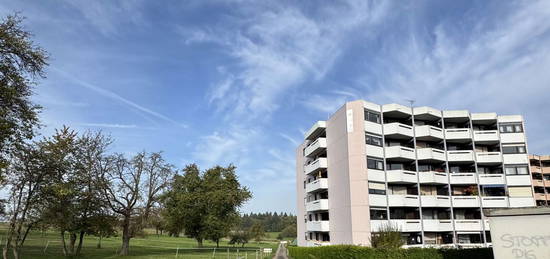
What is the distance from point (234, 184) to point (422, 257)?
4305 centimetres

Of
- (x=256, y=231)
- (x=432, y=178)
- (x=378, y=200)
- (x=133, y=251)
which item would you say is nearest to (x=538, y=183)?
(x=432, y=178)

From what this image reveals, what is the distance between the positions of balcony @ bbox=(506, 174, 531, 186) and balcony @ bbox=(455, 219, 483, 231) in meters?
7.66

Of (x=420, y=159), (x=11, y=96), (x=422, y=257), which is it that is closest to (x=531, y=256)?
(x=422, y=257)

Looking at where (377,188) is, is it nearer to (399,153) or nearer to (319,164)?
(399,153)

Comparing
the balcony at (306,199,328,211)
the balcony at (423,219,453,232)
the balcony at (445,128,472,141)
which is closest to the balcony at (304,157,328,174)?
the balcony at (306,199,328,211)

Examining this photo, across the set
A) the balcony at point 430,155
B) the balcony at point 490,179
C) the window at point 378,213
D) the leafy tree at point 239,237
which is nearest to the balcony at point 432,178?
the balcony at point 430,155

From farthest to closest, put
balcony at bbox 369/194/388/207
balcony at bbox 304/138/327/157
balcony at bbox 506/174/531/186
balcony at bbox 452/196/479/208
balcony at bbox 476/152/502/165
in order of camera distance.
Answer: balcony at bbox 304/138/327/157 < balcony at bbox 476/152/502/165 < balcony at bbox 506/174/531/186 < balcony at bbox 452/196/479/208 < balcony at bbox 369/194/388/207

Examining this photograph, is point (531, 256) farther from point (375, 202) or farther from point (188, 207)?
point (188, 207)

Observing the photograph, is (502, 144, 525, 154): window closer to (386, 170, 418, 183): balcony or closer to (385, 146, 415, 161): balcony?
(385, 146, 415, 161): balcony

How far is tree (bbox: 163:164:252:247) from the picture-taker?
5356 cm

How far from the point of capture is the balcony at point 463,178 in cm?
4528

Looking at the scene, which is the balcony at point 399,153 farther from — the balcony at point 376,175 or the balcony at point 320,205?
the balcony at point 320,205

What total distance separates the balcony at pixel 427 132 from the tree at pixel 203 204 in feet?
91.6

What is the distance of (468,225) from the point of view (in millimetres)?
43500
